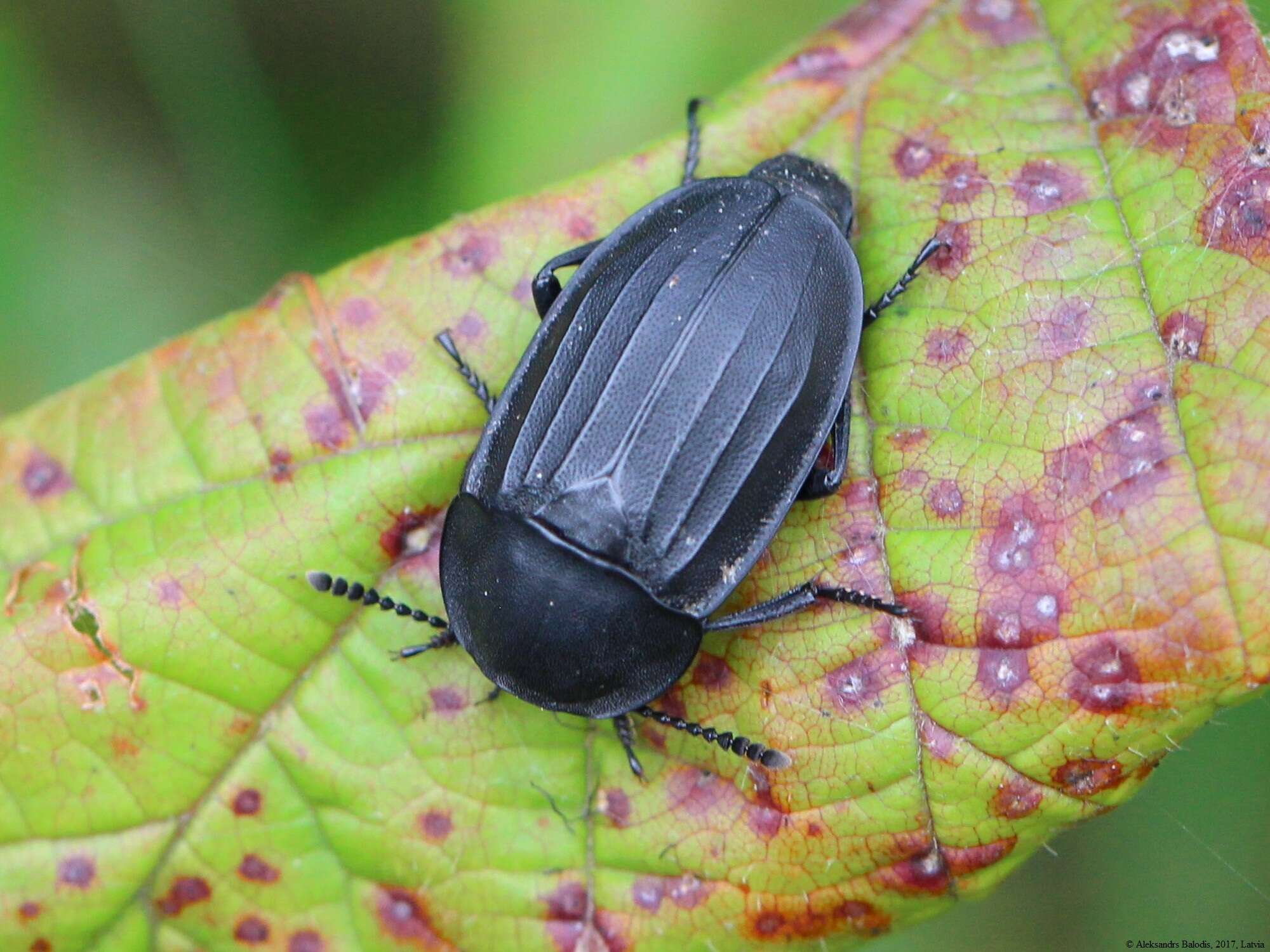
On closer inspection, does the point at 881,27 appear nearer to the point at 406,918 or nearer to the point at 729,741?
the point at 729,741

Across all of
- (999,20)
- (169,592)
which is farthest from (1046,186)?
(169,592)

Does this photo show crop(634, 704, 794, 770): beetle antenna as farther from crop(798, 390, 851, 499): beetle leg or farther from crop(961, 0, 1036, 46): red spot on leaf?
crop(961, 0, 1036, 46): red spot on leaf

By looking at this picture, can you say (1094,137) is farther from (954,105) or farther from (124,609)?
(124,609)

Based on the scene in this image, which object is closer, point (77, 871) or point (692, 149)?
point (77, 871)

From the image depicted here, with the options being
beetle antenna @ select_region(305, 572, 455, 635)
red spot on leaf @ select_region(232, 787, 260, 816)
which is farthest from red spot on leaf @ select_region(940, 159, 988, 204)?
red spot on leaf @ select_region(232, 787, 260, 816)

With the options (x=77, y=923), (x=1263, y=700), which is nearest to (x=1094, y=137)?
(x=1263, y=700)

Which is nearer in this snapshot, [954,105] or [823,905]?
[823,905]
